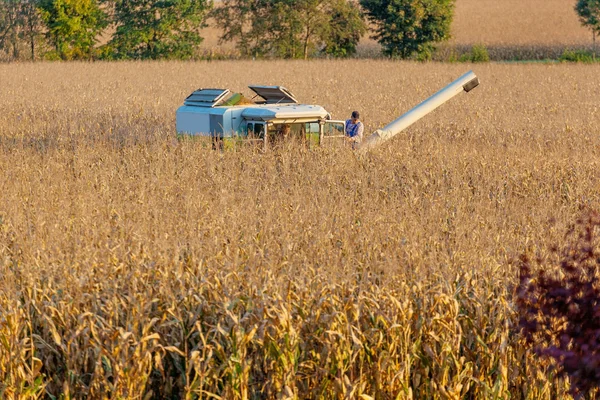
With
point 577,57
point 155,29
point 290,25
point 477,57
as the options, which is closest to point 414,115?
point 477,57

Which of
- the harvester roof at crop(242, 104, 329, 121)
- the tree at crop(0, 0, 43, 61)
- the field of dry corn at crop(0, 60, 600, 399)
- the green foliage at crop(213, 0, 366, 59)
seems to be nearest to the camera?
the field of dry corn at crop(0, 60, 600, 399)

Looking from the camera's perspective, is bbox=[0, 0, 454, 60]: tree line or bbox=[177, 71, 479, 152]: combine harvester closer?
bbox=[177, 71, 479, 152]: combine harvester

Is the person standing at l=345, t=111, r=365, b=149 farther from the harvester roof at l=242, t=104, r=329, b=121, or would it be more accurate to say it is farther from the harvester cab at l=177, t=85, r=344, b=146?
the harvester roof at l=242, t=104, r=329, b=121

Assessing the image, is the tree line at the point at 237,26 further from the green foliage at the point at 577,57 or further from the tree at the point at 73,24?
the green foliage at the point at 577,57

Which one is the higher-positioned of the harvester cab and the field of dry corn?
the harvester cab

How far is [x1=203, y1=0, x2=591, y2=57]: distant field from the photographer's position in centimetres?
6041

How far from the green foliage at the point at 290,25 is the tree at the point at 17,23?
11836 mm

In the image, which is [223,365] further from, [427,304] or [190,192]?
[190,192]

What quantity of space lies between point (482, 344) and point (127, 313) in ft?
7.84

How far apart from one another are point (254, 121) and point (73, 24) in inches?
1550

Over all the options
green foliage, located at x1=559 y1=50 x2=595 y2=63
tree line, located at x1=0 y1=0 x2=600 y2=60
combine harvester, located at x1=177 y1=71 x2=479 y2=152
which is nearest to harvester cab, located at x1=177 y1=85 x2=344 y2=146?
combine harvester, located at x1=177 y1=71 x2=479 y2=152

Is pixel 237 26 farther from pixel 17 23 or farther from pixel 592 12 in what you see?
pixel 592 12

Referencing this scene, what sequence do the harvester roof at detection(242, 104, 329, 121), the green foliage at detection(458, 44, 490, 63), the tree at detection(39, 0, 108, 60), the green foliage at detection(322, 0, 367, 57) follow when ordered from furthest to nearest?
the green foliage at detection(322, 0, 367, 57) → the tree at detection(39, 0, 108, 60) → the green foliage at detection(458, 44, 490, 63) → the harvester roof at detection(242, 104, 329, 121)

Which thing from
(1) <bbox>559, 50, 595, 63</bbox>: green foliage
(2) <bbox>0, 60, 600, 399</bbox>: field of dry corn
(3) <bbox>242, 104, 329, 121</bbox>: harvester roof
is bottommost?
(2) <bbox>0, 60, 600, 399</bbox>: field of dry corn
